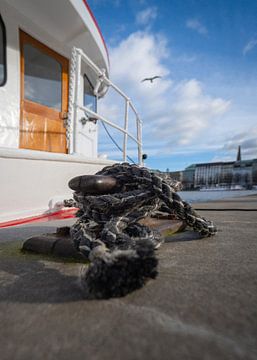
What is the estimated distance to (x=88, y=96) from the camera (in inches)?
158

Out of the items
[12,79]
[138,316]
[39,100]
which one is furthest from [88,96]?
[138,316]

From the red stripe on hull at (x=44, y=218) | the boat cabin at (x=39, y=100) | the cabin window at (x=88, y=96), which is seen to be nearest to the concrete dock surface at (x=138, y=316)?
the red stripe on hull at (x=44, y=218)

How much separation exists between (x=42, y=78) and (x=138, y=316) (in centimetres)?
312

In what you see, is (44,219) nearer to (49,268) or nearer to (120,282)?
(49,268)

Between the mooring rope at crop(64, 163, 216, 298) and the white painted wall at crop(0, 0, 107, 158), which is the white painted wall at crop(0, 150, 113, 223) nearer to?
the white painted wall at crop(0, 0, 107, 158)

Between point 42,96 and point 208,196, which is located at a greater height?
point 42,96

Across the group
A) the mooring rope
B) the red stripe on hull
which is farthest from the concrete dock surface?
the red stripe on hull

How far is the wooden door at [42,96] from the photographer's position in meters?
2.80

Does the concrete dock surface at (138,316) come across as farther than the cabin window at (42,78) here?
No

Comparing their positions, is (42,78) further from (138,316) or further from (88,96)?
(138,316)

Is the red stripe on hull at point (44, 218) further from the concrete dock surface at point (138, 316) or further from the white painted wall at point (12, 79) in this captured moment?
the concrete dock surface at point (138, 316)

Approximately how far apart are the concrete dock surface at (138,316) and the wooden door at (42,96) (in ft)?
7.63

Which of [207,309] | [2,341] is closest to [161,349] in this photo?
[207,309]

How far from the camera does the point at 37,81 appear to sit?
2.96m
